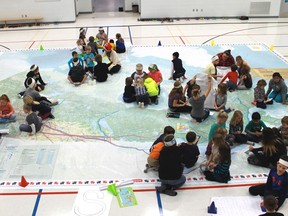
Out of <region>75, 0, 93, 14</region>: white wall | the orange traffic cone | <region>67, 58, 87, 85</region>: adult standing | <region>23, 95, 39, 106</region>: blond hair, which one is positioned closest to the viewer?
the orange traffic cone

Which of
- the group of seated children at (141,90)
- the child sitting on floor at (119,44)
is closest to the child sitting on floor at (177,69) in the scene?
the group of seated children at (141,90)

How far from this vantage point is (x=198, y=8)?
17766mm

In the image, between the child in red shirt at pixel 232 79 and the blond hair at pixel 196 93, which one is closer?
the blond hair at pixel 196 93

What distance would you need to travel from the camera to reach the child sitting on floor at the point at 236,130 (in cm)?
669

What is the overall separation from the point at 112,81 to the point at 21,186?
486cm

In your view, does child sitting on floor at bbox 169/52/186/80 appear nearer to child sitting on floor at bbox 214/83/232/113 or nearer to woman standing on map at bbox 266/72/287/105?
child sitting on floor at bbox 214/83/232/113

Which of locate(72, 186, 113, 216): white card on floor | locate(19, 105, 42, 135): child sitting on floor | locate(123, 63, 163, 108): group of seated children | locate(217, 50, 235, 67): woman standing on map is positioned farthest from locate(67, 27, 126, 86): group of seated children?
locate(72, 186, 113, 216): white card on floor

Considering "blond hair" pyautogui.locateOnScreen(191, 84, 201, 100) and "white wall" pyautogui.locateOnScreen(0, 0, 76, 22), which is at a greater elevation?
"white wall" pyautogui.locateOnScreen(0, 0, 76, 22)

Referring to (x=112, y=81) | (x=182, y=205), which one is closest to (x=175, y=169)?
(x=182, y=205)

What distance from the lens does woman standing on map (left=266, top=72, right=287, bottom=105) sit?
8344mm

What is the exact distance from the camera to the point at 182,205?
5344mm

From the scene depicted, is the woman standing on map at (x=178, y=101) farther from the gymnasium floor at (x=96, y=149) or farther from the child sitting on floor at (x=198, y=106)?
the child sitting on floor at (x=198, y=106)

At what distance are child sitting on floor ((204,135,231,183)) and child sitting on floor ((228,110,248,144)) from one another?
3.76ft

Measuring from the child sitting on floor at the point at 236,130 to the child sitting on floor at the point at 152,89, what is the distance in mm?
2350
